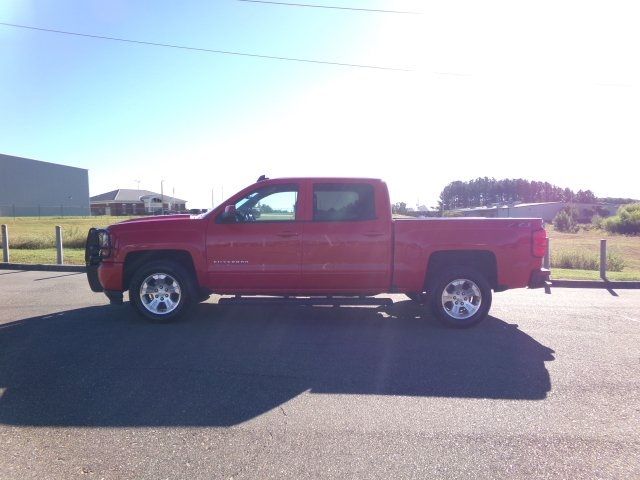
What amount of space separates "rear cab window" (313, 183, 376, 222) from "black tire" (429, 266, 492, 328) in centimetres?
134

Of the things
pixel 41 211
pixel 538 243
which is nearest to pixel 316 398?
pixel 538 243

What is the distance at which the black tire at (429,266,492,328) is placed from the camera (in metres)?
6.66

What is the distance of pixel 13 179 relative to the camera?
247 feet

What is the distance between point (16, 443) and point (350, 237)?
14.4 ft

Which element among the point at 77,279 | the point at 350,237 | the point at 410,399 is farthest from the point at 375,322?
the point at 77,279

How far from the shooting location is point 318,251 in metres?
6.69

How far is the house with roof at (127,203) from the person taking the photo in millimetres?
84825

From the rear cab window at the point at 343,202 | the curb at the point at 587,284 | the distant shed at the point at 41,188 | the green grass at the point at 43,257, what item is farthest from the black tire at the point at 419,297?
the distant shed at the point at 41,188

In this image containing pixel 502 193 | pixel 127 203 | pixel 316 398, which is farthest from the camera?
pixel 502 193

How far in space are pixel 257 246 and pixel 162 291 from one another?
1.52 meters

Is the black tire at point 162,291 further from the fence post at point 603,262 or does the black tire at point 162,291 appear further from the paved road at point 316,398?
the fence post at point 603,262

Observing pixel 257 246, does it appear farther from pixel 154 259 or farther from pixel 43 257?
pixel 43 257

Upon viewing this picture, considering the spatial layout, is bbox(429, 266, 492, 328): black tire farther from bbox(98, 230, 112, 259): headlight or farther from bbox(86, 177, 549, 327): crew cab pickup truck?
bbox(98, 230, 112, 259): headlight

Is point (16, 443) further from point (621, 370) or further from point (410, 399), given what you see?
point (621, 370)
